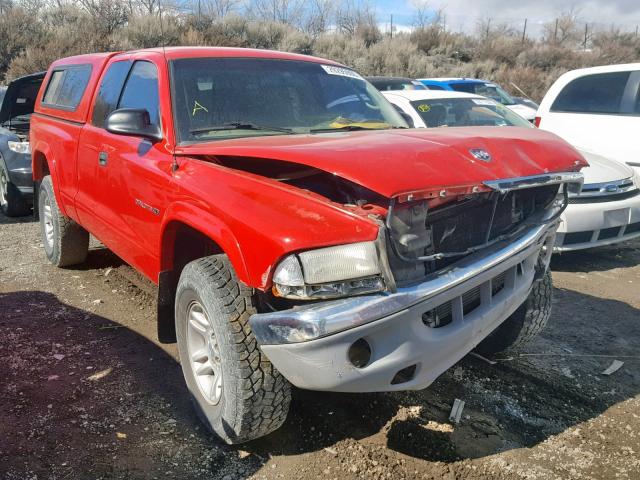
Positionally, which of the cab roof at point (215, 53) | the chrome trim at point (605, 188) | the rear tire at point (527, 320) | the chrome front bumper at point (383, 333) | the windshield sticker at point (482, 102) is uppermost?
the cab roof at point (215, 53)

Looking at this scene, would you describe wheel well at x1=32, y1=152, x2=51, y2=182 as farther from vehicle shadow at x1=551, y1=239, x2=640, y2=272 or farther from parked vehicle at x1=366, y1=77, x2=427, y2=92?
parked vehicle at x1=366, y1=77, x2=427, y2=92

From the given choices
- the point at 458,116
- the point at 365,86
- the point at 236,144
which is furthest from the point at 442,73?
the point at 236,144

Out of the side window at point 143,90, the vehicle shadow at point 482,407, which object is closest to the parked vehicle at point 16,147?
the side window at point 143,90

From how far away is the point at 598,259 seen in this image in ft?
20.1

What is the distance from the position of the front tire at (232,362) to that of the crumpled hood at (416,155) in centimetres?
58

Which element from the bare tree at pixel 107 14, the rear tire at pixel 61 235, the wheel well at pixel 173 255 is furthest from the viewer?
the bare tree at pixel 107 14

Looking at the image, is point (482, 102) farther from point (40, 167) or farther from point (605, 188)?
point (40, 167)

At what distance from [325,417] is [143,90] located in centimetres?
227

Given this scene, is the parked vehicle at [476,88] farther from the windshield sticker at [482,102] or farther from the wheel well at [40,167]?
the wheel well at [40,167]

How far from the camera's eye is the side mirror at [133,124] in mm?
3238

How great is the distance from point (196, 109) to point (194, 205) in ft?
2.71

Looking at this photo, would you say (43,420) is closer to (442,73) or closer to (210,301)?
(210,301)

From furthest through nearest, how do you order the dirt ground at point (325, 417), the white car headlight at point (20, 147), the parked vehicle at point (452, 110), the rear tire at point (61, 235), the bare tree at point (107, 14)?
the bare tree at point (107, 14) → the white car headlight at point (20, 147) → the parked vehicle at point (452, 110) → the rear tire at point (61, 235) → the dirt ground at point (325, 417)

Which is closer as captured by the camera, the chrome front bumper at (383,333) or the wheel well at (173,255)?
the chrome front bumper at (383,333)
